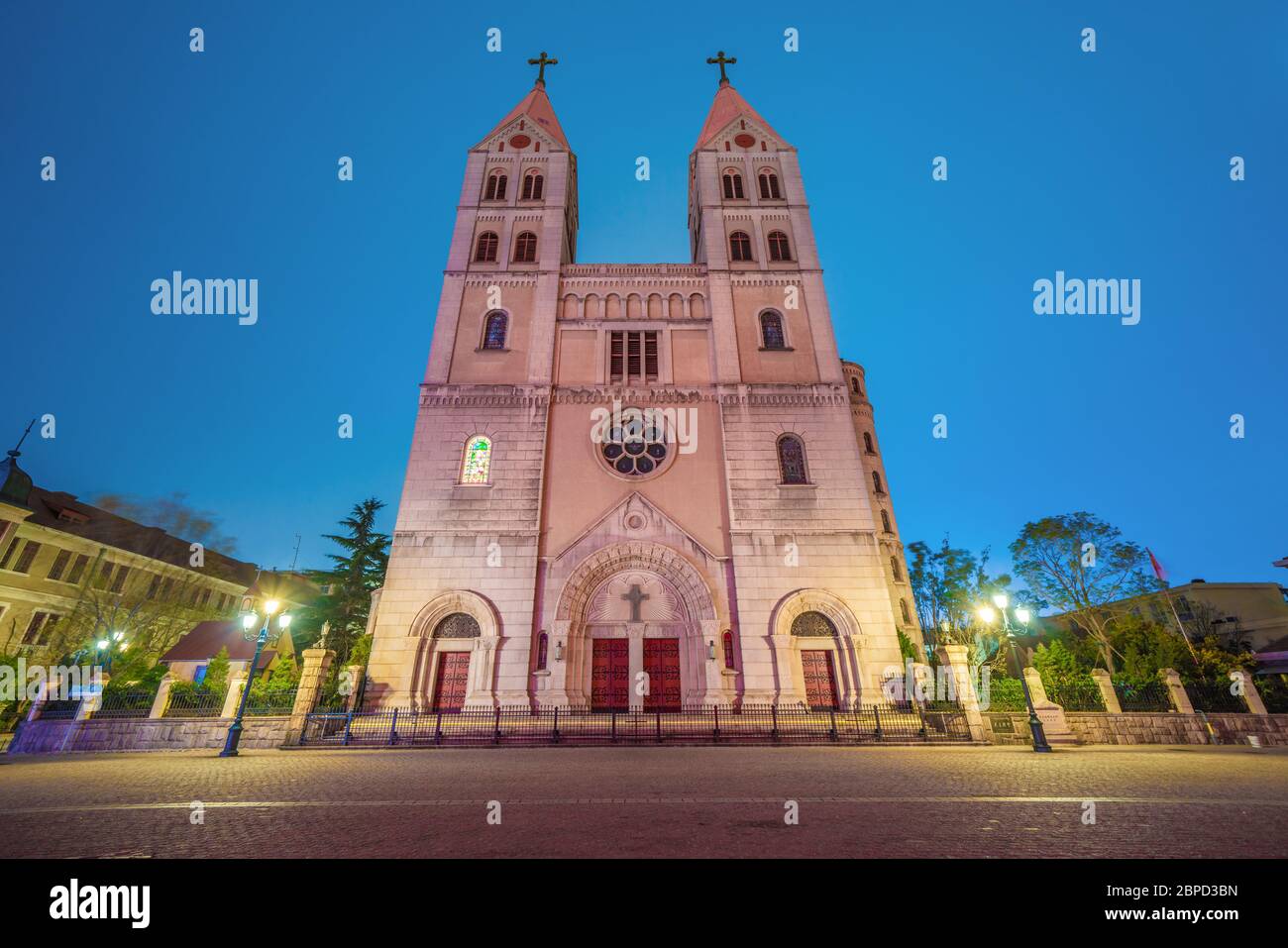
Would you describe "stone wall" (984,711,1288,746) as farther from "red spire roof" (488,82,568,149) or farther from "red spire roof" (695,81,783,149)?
"red spire roof" (488,82,568,149)

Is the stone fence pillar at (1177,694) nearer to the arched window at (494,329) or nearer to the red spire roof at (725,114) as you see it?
the arched window at (494,329)

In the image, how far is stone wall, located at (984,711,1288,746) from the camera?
14.9 m

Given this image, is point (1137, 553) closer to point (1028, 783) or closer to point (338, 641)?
point (1028, 783)

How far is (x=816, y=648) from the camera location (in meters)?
18.7

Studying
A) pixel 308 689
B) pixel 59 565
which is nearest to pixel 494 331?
pixel 308 689

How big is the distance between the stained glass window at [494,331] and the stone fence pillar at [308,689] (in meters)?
14.1

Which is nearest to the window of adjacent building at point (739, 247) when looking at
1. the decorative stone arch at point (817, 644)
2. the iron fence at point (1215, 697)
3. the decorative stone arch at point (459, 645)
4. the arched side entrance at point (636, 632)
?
the arched side entrance at point (636, 632)

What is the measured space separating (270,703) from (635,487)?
1374cm

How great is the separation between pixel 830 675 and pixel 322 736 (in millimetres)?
15897

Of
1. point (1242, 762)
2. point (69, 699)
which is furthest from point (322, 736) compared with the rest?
point (1242, 762)

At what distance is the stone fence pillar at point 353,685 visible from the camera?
53.3ft

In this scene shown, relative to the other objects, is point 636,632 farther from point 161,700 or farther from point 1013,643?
point 161,700

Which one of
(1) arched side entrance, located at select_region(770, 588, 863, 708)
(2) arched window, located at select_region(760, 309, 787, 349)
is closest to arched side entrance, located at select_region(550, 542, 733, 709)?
(1) arched side entrance, located at select_region(770, 588, 863, 708)
